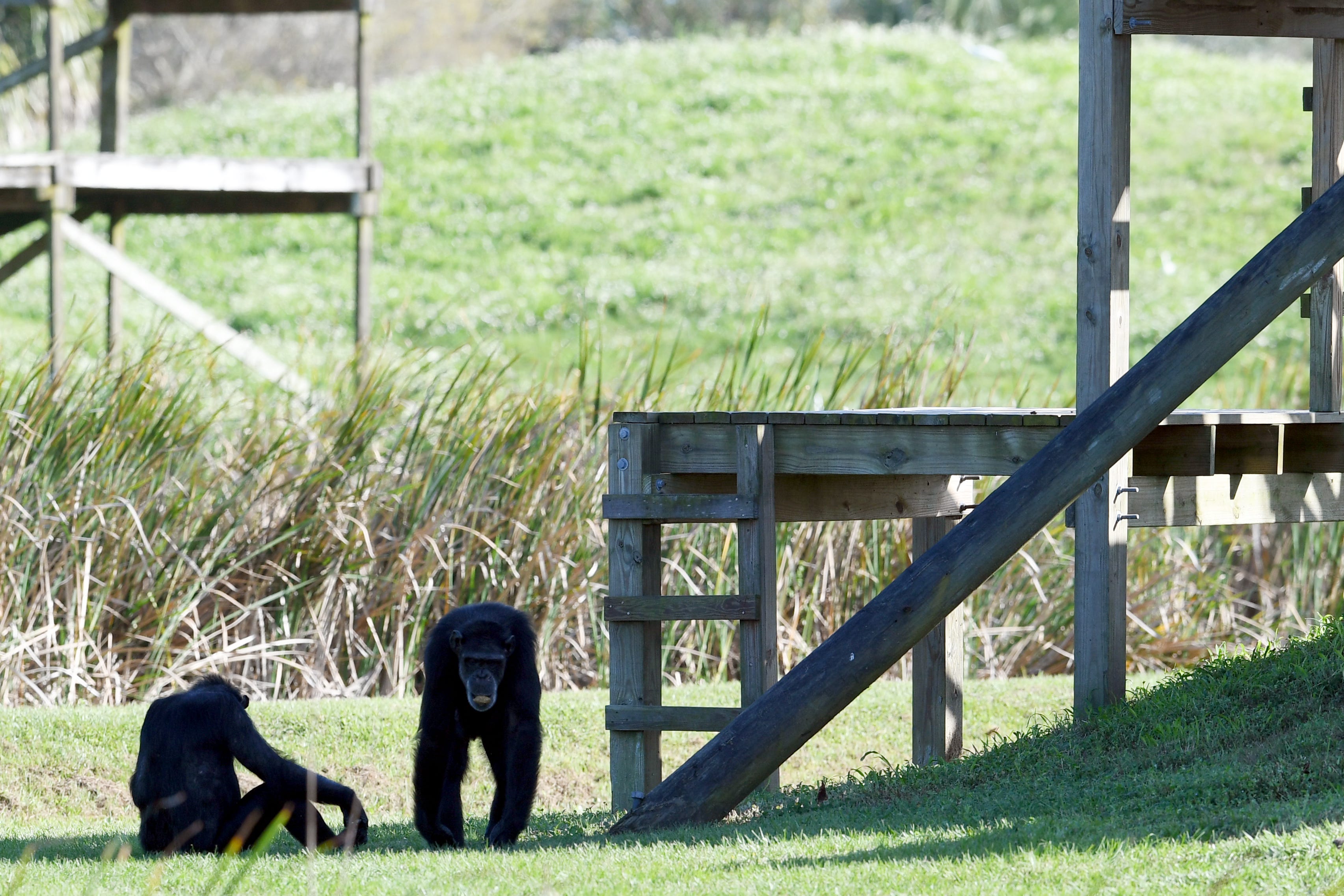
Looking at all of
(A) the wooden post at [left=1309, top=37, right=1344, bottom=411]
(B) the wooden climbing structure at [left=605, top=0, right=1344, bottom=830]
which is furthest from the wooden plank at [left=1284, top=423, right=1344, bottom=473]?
(A) the wooden post at [left=1309, top=37, right=1344, bottom=411]

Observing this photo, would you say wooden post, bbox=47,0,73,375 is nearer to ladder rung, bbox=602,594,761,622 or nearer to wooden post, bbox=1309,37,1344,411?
ladder rung, bbox=602,594,761,622

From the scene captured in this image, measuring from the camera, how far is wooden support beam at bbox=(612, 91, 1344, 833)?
16.0 ft

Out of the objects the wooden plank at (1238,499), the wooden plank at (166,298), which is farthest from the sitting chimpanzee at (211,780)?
the wooden plank at (166,298)

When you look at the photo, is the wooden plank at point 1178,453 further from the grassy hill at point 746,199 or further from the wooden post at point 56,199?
the grassy hill at point 746,199

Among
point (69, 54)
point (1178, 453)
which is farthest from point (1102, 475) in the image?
point (69, 54)

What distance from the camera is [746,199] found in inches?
1027

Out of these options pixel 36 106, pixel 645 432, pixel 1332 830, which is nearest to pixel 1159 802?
pixel 1332 830

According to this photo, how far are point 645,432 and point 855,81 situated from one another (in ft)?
81.6

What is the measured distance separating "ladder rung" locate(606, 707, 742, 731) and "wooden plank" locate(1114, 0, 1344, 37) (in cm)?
296

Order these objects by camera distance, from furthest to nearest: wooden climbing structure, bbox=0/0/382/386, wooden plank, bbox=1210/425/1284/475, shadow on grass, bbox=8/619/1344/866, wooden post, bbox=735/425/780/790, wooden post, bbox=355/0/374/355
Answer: wooden post, bbox=355/0/374/355, wooden climbing structure, bbox=0/0/382/386, wooden plank, bbox=1210/425/1284/475, wooden post, bbox=735/425/780/790, shadow on grass, bbox=8/619/1344/866

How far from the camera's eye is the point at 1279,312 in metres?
5.04

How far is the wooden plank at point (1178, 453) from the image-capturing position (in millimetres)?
6055

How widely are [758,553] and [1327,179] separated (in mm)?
2886

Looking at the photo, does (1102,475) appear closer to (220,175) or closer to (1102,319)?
(1102,319)
